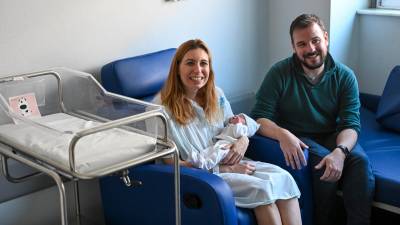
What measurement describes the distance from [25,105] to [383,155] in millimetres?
1674

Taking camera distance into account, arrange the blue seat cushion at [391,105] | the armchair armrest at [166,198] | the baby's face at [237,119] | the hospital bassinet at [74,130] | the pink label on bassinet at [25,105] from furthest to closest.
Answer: the blue seat cushion at [391,105], the baby's face at [237,119], the pink label on bassinet at [25,105], the armchair armrest at [166,198], the hospital bassinet at [74,130]

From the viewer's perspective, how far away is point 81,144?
6.34 ft

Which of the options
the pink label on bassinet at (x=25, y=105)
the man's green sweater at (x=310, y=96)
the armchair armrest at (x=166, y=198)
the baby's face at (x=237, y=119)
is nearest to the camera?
the armchair armrest at (x=166, y=198)

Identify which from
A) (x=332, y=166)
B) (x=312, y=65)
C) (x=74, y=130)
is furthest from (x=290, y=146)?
(x=74, y=130)

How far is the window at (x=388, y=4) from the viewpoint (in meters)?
3.49

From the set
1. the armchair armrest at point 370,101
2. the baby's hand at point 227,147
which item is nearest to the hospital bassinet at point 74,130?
the baby's hand at point 227,147

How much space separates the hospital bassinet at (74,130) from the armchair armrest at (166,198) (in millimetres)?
155

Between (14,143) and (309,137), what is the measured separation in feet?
4.79

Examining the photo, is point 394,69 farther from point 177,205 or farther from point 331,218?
point 177,205

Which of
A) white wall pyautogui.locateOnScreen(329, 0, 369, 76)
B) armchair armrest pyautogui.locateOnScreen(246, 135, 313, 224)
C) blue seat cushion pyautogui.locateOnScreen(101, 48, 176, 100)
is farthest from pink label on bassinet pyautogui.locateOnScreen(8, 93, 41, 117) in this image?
white wall pyautogui.locateOnScreen(329, 0, 369, 76)

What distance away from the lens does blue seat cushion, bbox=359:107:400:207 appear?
8.34 ft

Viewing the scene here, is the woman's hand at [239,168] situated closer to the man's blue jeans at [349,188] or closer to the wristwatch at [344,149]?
the man's blue jeans at [349,188]

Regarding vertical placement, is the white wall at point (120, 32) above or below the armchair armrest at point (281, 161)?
above

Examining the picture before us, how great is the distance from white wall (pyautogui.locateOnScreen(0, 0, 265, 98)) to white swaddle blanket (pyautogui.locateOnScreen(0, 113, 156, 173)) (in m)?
0.46
